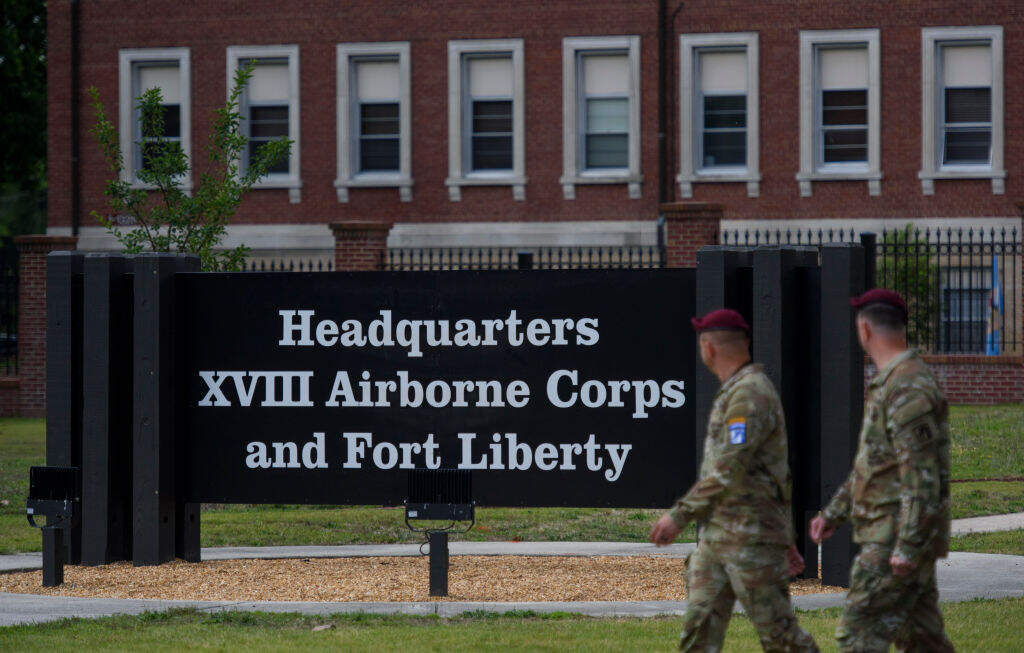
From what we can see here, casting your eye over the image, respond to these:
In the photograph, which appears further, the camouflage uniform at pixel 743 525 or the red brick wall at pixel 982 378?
the red brick wall at pixel 982 378

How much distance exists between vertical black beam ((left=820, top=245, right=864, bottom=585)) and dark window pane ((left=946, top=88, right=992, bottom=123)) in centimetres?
2189

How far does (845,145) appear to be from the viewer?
1208 inches

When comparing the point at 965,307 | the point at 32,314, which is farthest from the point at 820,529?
the point at 965,307

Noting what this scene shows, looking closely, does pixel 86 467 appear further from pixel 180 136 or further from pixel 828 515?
pixel 180 136

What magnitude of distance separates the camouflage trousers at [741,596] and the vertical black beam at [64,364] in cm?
591

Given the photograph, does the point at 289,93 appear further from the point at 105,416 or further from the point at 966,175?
the point at 105,416

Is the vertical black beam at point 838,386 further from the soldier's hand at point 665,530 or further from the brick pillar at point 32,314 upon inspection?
the brick pillar at point 32,314

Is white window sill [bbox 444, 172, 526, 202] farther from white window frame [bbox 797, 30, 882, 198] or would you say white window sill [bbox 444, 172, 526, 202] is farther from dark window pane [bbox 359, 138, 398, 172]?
white window frame [bbox 797, 30, 882, 198]

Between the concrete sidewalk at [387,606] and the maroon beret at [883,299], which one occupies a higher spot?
the maroon beret at [883,299]

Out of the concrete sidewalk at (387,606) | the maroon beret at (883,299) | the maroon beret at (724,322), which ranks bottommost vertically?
the concrete sidewalk at (387,606)

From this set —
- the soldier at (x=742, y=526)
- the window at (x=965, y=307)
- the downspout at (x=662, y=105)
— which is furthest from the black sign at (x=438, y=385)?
the downspout at (x=662, y=105)

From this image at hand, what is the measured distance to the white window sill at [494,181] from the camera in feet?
103

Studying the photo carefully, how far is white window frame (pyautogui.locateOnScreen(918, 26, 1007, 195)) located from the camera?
29.8 metres

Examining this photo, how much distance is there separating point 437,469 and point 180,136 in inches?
960
